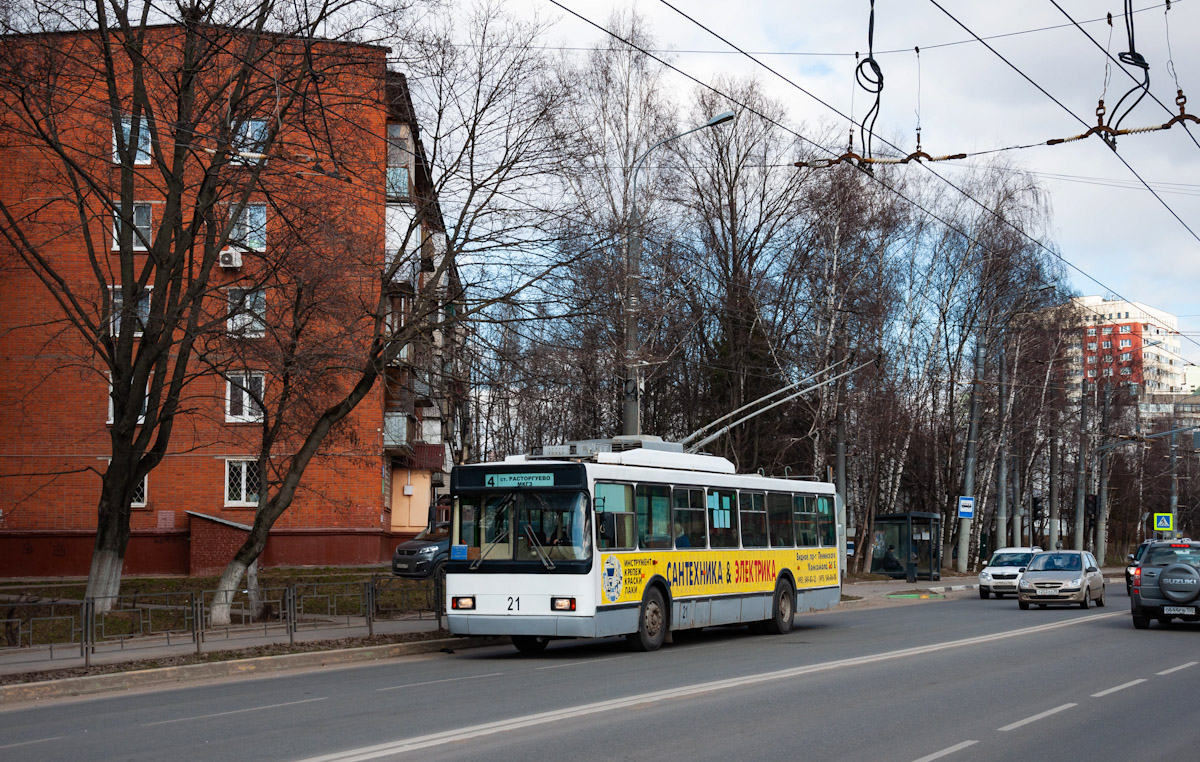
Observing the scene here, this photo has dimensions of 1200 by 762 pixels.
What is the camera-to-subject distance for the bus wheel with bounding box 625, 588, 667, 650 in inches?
727

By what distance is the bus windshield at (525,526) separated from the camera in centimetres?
1753

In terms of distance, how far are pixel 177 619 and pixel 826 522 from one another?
42.7ft

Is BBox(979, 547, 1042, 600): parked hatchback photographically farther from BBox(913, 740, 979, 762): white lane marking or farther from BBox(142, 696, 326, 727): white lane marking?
BBox(913, 740, 979, 762): white lane marking

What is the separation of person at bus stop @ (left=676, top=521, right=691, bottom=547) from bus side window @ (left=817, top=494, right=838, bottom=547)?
590 cm

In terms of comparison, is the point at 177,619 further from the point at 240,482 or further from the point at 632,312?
the point at 240,482

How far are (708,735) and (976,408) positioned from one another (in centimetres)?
4281

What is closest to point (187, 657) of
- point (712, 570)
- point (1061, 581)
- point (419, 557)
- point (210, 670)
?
point (210, 670)

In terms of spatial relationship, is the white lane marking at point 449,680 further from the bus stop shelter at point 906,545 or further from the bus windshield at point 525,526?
the bus stop shelter at point 906,545

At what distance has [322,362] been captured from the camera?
72.6ft

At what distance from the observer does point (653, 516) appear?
62.6ft

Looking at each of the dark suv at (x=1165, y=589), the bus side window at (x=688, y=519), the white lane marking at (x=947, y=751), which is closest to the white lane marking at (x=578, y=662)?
the bus side window at (x=688, y=519)

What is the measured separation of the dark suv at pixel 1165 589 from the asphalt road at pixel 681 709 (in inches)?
112

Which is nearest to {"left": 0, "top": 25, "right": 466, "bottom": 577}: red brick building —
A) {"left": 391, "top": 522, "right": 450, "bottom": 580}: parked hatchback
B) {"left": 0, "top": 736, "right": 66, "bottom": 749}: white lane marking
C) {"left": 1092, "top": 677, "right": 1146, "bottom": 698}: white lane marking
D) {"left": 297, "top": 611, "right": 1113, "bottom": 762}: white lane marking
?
{"left": 391, "top": 522, "right": 450, "bottom": 580}: parked hatchback

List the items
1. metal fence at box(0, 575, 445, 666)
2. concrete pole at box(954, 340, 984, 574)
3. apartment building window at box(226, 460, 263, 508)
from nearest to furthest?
metal fence at box(0, 575, 445, 666)
apartment building window at box(226, 460, 263, 508)
concrete pole at box(954, 340, 984, 574)
